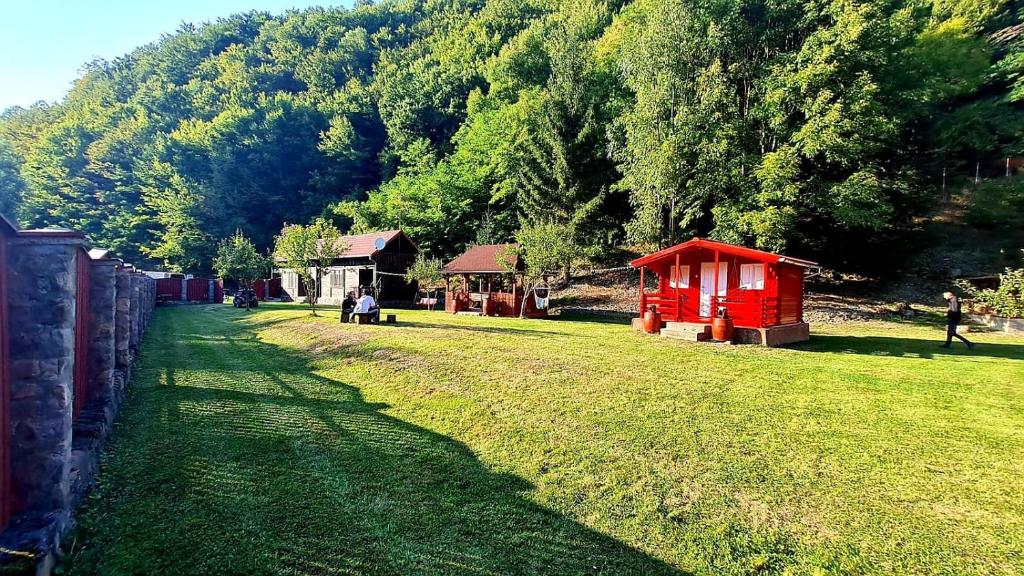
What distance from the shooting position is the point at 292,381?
9039mm

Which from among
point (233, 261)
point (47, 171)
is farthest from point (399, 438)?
point (47, 171)

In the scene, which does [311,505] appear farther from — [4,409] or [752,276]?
[752,276]

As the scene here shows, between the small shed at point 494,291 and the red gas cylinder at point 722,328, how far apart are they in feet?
31.1

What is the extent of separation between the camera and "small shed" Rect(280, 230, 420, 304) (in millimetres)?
29016

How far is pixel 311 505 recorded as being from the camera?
4.29 meters

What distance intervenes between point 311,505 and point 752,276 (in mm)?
14344

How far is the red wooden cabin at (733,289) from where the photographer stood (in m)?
13.5

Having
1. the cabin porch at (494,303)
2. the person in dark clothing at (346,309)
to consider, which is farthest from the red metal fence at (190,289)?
the person in dark clothing at (346,309)

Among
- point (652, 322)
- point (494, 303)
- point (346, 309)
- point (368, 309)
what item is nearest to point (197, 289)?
point (346, 309)

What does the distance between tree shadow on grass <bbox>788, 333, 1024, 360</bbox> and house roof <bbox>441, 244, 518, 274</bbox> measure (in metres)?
13.2

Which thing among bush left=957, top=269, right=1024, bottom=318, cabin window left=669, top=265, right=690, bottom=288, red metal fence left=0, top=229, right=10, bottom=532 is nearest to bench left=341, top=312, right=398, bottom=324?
cabin window left=669, top=265, right=690, bottom=288

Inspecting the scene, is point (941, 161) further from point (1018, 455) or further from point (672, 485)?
point (672, 485)

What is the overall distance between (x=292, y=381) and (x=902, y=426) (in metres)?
10.2

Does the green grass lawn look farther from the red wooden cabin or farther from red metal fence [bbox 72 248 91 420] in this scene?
the red wooden cabin
